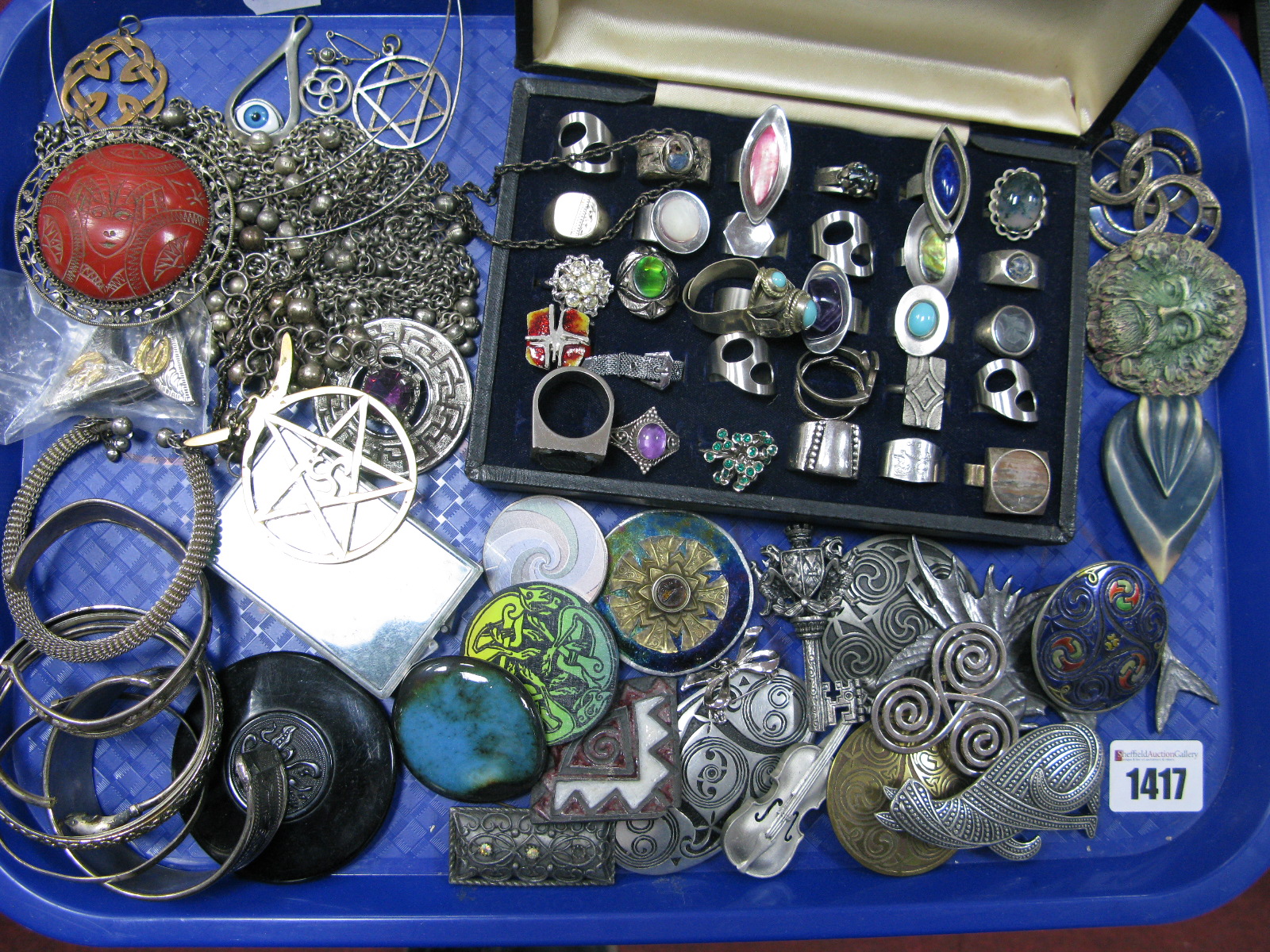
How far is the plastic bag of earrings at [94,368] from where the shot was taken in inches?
76.7

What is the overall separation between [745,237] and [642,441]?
2.07ft

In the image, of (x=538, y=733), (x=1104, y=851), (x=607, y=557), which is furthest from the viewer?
(x=1104, y=851)

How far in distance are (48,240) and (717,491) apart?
173 cm

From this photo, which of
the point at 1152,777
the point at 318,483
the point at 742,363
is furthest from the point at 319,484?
the point at 1152,777

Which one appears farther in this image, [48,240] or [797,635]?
[797,635]

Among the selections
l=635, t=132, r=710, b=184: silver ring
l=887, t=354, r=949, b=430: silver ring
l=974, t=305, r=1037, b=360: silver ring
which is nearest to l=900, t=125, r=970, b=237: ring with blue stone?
l=974, t=305, r=1037, b=360: silver ring

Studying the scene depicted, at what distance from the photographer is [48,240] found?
181cm

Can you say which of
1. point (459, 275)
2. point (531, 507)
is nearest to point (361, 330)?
point (459, 275)

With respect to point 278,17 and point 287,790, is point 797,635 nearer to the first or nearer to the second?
point 287,790

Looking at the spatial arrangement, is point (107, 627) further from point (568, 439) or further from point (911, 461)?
point (911, 461)

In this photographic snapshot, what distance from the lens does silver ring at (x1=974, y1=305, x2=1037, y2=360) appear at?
6.62 ft

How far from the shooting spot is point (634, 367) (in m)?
1.90

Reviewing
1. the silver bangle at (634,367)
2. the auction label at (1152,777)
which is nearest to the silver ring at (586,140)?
the silver bangle at (634,367)

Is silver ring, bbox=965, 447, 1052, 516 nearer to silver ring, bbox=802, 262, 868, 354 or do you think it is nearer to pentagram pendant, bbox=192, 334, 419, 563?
silver ring, bbox=802, 262, 868, 354
